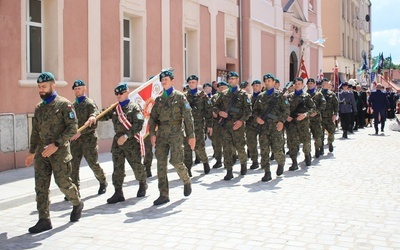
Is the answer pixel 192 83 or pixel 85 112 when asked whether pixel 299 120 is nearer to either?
pixel 192 83

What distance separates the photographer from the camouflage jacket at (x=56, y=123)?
567cm

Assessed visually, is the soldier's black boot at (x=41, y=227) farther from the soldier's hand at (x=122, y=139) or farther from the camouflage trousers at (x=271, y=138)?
the camouflage trousers at (x=271, y=138)

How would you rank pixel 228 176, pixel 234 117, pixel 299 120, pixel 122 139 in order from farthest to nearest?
pixel 299 120 < pixel 234 117 < pixel 228 176 < pixel 122 139

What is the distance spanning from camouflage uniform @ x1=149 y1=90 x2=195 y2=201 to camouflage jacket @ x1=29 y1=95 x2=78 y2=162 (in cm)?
161

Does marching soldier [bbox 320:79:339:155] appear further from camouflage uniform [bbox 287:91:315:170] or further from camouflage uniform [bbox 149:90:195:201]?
camouflage uniform [bbox 149:90:195:201]

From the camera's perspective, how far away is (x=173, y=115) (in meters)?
7.04

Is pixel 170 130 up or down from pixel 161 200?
up

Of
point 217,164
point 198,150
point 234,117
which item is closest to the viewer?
point 234,117

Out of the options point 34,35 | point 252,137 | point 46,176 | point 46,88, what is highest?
point 34,35

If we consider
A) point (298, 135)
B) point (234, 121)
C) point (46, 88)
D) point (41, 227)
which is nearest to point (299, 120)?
point (298, 135)

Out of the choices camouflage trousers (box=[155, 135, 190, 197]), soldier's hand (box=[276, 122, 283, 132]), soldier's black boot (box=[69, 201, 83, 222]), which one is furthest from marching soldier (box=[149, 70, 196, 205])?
soldier's hand (box=[276, 122, 283, 132])

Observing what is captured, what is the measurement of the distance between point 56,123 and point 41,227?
4.00 ft

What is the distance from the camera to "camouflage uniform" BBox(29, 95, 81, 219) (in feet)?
18.6

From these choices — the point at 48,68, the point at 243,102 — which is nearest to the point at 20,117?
the point at 48,68
